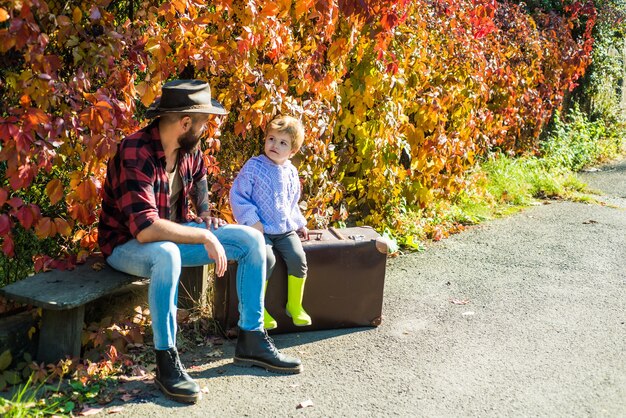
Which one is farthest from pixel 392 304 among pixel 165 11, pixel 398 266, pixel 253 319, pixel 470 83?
pixel 470 83

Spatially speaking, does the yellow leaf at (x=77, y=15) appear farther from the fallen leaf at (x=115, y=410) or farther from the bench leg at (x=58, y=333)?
the fallen leaf at (x=115, y=410)

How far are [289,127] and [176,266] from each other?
1.16m

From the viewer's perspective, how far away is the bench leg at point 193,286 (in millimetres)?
4676

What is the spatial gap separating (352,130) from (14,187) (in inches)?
118

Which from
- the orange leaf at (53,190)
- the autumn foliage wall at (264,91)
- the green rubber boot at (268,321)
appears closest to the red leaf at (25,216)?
the autumn foliage wall at (264,91)

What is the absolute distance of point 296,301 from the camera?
4383 mm

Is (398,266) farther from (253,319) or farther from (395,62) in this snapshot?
(253,319)

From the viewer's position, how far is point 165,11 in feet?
13.0

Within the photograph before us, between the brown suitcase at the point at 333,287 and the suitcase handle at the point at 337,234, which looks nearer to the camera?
the brown suitcase at the point at 333,287

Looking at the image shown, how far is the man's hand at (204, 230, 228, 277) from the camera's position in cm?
380

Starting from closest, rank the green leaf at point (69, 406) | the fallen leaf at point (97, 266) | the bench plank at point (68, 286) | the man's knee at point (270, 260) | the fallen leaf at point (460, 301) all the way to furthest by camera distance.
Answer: the green leaf at point (69, 406) → the bench plank at point (68, 286) → the fallen leaf at point (97, 266) → the man's knee at point (270, 260) → the fallen leaf at point (460, 301)

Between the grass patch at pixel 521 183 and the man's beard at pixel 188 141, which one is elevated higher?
the man's beard at pixel 188 141

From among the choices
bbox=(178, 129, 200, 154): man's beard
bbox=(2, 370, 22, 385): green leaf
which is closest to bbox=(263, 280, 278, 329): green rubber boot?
bbox=(178, 129, 200, 154): man's beard

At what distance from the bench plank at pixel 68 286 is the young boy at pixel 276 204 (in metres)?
0.78
